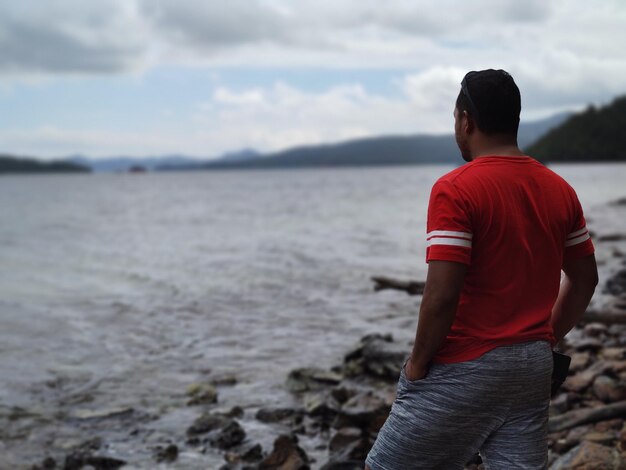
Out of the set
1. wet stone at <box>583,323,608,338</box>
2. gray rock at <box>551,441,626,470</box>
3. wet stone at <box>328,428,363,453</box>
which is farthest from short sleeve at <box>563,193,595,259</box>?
wet stone at <box>583,323,608,338</box>

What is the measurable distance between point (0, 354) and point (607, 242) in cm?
2583

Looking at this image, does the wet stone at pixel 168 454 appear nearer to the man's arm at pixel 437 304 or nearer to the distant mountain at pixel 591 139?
the man's arm at pixel 437 304

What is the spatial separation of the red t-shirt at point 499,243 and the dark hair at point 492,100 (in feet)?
0.56

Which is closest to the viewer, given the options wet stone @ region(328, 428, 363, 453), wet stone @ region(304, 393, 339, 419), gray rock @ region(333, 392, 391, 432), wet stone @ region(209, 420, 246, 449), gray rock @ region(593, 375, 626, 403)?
wet stone @ region(328, 428, 363, 453)

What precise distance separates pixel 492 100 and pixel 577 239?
2.76ft

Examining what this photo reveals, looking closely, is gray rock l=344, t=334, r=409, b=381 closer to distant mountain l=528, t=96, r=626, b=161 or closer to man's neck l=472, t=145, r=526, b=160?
man's neck l=472, t=145, r=526, b=160

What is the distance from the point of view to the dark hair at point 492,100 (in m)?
3.04

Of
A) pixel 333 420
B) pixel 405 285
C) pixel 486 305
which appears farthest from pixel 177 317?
pixel 486 305

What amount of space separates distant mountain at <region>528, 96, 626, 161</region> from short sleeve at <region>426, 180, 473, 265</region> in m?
188

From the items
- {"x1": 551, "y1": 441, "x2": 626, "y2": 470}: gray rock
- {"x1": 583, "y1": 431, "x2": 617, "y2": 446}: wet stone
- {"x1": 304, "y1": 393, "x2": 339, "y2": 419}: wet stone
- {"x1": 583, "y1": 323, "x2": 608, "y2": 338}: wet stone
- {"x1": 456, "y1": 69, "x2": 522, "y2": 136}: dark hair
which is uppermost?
{"x1": 456, "y1": 69, "x2": 522, "y2": 136}: dark hair

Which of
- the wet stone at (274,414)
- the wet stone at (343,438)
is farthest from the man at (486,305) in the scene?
the wet stone at (274,414)

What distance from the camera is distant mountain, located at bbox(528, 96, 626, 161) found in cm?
18238

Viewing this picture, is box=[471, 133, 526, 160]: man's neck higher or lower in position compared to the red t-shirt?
higher

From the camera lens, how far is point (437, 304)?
9.53 feet
